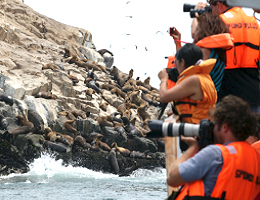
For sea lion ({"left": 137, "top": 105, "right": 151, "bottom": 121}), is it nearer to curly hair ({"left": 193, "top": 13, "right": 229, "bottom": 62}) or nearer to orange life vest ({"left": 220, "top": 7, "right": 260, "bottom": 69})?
orange life vest ({"left": 220, "top": 7, "right": 260, "bottom": 69})

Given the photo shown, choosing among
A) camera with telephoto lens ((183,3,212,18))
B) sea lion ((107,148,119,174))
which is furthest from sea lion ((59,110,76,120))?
camera with telephoto lens ((183,3,212,18))

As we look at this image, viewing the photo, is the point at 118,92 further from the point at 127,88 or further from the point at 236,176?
the point at 236,176

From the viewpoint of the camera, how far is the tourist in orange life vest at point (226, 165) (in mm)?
2104

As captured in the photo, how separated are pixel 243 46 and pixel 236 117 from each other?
132 cm

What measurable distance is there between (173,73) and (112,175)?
657 inches

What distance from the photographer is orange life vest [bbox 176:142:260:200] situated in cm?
210

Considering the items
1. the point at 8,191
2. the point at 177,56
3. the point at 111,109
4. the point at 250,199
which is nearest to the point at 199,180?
the point at 250,199

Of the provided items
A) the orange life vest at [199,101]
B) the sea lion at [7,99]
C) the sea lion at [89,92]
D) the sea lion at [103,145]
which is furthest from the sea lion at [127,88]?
the orange life vest at [199,101]

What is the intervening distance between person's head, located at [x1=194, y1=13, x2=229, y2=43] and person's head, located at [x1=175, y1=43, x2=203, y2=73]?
29 cm

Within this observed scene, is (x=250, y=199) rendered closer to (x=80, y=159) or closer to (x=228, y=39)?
(x=228, y=39)

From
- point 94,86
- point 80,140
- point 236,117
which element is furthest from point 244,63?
point 94,86

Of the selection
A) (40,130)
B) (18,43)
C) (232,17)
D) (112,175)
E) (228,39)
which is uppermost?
(18,43)

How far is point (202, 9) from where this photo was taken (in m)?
3.61

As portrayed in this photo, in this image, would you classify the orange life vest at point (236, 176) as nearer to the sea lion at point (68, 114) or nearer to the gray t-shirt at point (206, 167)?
the gray t-shirt at point (206, 167)
